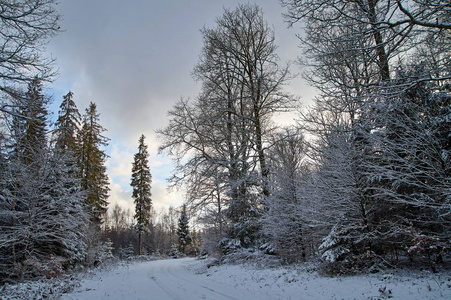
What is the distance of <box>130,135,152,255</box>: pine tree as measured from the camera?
3674cm

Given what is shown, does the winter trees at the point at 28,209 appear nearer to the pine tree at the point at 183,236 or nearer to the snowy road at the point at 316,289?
the snowy road at the point at 316,289

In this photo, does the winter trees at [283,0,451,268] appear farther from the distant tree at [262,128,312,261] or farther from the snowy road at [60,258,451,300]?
the distant tree at [262,128,312,261]

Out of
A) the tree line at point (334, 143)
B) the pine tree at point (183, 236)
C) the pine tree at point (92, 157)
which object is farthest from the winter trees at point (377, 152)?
the pine tree at point (183, 236)

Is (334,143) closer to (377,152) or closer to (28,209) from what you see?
(377,152)

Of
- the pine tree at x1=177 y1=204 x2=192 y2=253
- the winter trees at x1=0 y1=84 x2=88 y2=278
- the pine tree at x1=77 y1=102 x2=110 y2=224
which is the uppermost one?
the pine tree at x1=77 y1=102 x2=110 y2=224

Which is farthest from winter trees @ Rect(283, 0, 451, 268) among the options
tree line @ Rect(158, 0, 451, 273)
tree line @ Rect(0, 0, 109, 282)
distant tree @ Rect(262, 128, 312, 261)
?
tree line @ Rect(0, 0, 109, 282)

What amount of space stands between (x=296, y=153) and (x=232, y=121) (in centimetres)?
428

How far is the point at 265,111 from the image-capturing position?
15297 millimetres

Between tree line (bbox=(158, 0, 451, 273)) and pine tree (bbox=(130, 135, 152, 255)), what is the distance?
78.8 ft

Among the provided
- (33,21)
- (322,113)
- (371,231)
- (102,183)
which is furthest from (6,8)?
(102,183)

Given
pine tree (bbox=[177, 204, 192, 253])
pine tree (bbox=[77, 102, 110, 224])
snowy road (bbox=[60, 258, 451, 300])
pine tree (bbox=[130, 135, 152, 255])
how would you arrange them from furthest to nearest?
pine tree (bbox=[177, 204, 192, 253]), pine tree (bbox=[130, 135, 152, 255]), pine tree (bbox=[77, 102, 110, 224]), snowy road (bbox=[60, 258, 451, 300])

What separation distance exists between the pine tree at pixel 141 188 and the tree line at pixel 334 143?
24.0 metres

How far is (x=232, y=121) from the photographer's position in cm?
1454

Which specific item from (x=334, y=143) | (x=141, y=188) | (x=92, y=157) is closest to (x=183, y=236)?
(x=141, y=188)
